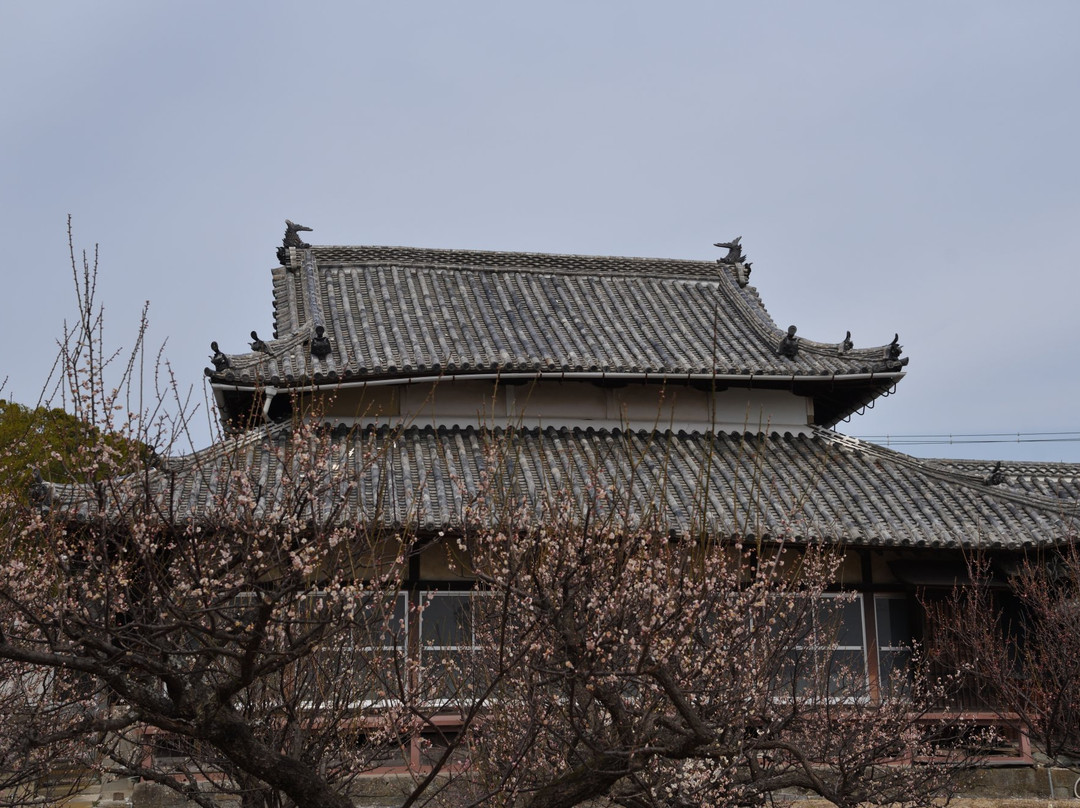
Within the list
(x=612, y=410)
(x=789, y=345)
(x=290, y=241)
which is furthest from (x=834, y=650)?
(x=290, y=241)

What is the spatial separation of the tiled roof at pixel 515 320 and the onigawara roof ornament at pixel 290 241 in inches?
9.9

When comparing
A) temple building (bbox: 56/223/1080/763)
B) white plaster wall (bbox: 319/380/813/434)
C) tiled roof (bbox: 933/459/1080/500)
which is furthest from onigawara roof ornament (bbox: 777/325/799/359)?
tiled roof (bbox: 933/459/1080/500)

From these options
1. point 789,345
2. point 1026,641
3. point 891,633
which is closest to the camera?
point 1026,641

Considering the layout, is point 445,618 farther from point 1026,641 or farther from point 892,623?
point 1026,641

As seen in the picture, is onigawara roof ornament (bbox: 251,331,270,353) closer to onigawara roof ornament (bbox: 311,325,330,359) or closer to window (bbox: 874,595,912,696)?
onigawara roof ornament (bbox: 311,325,330,359)

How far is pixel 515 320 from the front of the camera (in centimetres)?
2075

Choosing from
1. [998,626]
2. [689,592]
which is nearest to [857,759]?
[689,592]

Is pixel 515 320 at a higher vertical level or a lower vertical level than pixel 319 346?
higher

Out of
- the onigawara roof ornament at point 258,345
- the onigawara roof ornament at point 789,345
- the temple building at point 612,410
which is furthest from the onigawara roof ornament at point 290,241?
the onigawara roof ornament at point 789,345

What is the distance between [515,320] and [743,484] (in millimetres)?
6025

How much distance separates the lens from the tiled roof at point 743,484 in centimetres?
1530

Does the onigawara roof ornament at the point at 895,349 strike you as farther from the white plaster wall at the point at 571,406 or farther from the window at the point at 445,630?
the window at the point at 445,630

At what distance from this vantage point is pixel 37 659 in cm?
614

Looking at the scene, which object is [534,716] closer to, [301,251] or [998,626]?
[998,626]
